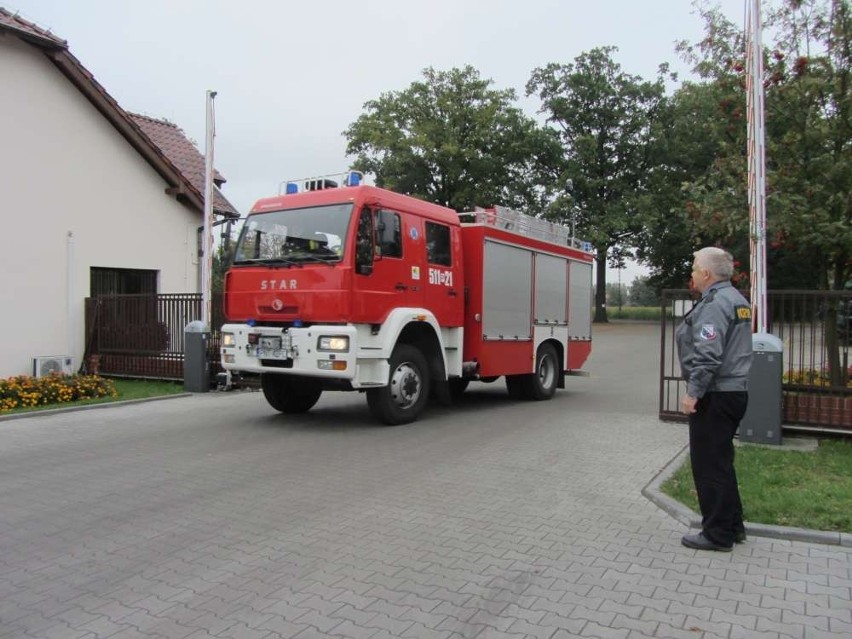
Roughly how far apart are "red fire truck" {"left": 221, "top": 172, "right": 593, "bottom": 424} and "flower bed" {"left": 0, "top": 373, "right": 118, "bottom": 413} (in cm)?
382

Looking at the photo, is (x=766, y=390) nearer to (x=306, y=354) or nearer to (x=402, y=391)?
(x=402, y=391)

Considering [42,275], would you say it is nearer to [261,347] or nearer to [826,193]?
[261,347]

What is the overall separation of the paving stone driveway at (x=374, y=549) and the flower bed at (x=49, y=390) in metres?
2.64

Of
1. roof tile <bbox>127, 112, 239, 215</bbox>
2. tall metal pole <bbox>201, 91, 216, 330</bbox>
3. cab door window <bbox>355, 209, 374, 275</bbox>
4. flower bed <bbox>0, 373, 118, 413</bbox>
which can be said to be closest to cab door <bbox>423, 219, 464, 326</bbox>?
cab door window <bbox>355, 209, 374, 275</bbox>

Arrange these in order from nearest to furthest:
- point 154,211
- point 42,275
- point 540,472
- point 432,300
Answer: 1. point 540,472
2. point 432,300
3. point 42,275
4. point 154,211

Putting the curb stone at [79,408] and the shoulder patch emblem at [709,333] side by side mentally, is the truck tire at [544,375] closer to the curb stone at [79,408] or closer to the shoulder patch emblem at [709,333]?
the curb stone at [79,408]

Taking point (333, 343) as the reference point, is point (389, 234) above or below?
above

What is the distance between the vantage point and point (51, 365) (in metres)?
14.2

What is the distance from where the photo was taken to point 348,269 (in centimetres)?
845

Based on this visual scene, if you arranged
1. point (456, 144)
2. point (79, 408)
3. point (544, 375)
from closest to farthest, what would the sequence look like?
point (79, 408), point (544, 375), point (456, 144)

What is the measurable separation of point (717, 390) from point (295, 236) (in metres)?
6.02

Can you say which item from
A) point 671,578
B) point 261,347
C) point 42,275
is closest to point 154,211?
point 42,275

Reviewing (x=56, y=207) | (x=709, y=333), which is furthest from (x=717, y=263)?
(x=56, y=207)

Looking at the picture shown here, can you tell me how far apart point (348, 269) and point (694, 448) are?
16.0ft
